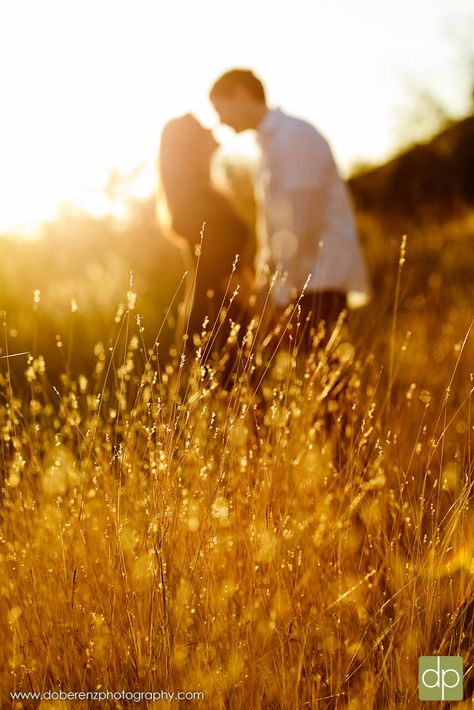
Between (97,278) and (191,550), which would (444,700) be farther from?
(97,278)

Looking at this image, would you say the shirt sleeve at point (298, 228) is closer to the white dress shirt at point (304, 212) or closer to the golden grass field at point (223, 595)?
the white dress shirt at point (304, 212)

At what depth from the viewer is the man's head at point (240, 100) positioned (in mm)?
3668

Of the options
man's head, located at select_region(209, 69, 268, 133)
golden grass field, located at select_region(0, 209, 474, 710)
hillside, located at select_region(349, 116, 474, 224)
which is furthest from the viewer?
hillside, located at select_region(349, 116, 474, 224)

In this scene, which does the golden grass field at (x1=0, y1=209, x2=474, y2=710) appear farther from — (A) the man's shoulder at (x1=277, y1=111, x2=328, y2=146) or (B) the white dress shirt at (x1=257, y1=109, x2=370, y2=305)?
(A) the man's shoulder at (x1=277, y1=111, x2=328, y2=146)

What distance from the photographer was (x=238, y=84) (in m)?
3.68

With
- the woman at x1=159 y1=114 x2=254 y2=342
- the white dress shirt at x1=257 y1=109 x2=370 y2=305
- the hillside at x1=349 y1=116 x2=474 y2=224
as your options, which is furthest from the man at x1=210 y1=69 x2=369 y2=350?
the hillside at x1=349 y1=116 x2=474 y2=224

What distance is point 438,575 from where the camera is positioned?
1877 millimetres

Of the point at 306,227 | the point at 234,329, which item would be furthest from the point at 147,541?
the point at 306,227

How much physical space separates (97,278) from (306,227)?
13.4ft

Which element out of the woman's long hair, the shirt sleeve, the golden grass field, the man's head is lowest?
the golden grass field

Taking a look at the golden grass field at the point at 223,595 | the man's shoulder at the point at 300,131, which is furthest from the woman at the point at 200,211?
the golden grass field at the point at 223,595

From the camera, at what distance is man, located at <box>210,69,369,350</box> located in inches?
136

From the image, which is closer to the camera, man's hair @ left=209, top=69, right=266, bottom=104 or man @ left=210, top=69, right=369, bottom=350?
man @ left=210, top=69, right=369, bottom=350

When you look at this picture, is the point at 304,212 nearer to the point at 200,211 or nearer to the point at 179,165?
the point at 200,211
